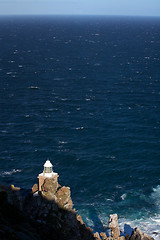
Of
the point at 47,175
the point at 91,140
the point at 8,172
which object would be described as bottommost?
the point at 8,172

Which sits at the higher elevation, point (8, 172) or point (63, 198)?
point (63, 198)

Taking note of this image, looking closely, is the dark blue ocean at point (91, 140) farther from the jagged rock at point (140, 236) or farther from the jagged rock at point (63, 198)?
the jagged rock at point (63, 198)

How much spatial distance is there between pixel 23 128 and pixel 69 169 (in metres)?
26.0

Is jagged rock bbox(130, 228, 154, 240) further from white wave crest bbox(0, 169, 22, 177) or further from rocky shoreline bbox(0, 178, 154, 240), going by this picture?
white wave crest bbox(0, 169, 22, 177)

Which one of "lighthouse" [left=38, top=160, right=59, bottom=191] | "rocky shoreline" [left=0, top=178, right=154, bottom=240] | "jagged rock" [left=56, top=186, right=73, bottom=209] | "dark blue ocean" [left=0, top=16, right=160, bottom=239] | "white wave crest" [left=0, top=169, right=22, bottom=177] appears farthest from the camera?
"white wave crest" [left=0, top=169, right=22, bottom=177]

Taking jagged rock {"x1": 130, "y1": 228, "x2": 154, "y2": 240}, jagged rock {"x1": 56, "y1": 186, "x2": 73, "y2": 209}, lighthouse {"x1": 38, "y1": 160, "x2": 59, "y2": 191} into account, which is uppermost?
lighthouse {"x1": 38, "y1": 160, "x2": 59, "y2": 191}

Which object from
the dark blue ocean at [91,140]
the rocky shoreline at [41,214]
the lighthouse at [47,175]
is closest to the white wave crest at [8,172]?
the dark blue ocean at [91,140]

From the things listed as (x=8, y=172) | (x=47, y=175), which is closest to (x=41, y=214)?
(x=47, y=175)

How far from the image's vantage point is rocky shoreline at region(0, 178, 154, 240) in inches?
1362

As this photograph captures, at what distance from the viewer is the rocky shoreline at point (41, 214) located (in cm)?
3459

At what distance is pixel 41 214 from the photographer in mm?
40281

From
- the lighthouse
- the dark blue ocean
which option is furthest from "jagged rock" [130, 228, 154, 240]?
the lighthouse

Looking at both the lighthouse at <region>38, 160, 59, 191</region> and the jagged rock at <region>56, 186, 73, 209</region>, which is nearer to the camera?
the jagged rock at <region>56, 186, 73, 209</region>

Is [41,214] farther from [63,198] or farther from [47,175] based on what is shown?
[47,175]
